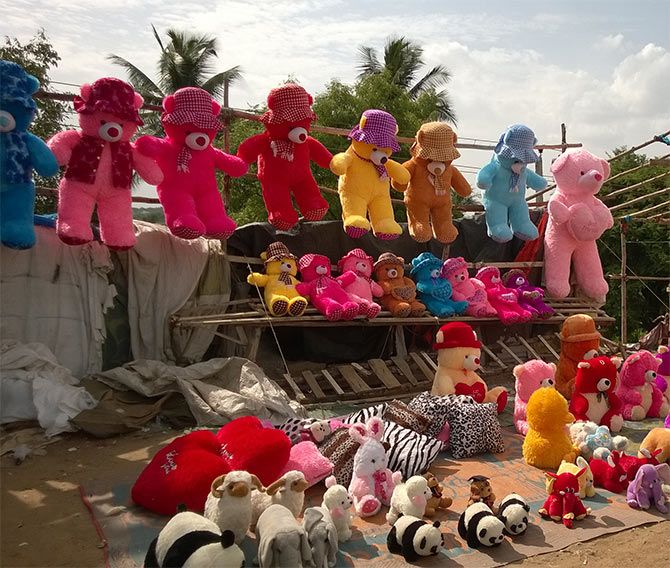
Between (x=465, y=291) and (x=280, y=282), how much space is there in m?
1.96

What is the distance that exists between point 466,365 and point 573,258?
8.76 feet

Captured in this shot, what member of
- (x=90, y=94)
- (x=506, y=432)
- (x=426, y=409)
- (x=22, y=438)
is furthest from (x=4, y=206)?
(x=506, y=432)

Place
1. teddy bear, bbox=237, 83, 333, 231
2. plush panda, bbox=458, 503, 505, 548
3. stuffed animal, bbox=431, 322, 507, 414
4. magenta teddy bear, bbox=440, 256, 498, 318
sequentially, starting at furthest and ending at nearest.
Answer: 1. magenta teddy bear, bbox=440, 256, 498, 318
2. stuffed animal, bbox=431, 322, 507, 414
3. teddy bear, bbox=237, 83, 333, 231
4. plush panda, bbox=458, 503, 505, 548

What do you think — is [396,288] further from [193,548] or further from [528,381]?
[193,548]

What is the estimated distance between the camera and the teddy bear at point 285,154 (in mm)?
4730

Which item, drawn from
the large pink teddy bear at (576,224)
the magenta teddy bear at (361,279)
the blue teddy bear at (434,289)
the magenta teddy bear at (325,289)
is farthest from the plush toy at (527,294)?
the magenta teddy bear at (325,289)

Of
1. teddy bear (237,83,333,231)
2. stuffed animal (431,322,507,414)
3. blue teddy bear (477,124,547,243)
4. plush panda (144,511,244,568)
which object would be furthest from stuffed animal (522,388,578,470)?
plush panda (144,511,244,568)

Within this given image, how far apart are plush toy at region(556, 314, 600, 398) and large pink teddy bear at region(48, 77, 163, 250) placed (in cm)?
370

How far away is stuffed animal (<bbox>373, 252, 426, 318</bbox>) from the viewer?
571 centimetres

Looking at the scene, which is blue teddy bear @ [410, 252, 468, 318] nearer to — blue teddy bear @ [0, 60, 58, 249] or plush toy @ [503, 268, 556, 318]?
plush toy @ [503, 268, 556, 318]

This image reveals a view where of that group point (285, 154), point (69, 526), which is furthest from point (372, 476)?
point (285, 154)

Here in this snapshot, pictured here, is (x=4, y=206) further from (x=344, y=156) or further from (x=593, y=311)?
(x=593, y=311)

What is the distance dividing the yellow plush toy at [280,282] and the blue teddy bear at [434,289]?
1327 millimetres

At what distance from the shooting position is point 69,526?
9.91 ft
